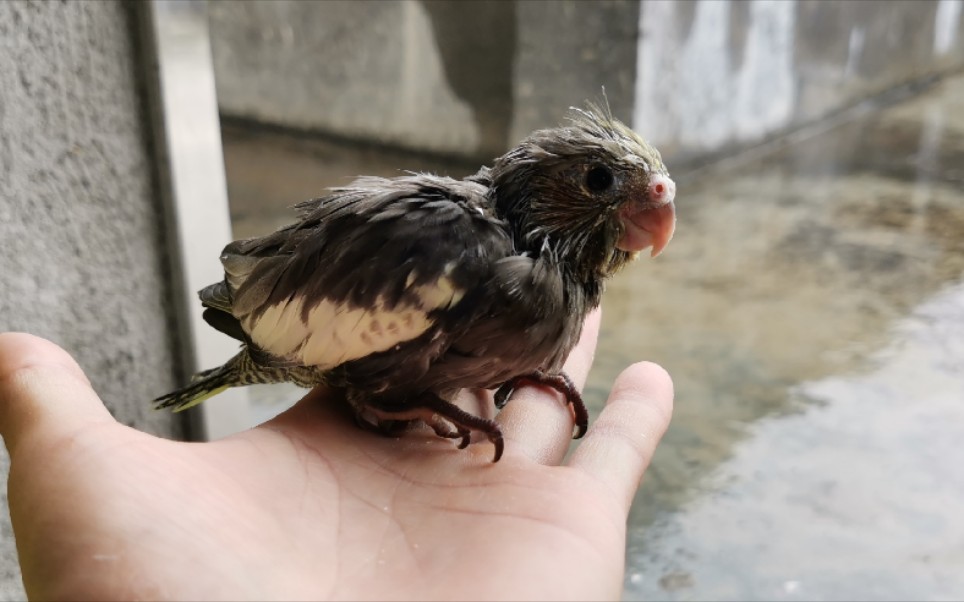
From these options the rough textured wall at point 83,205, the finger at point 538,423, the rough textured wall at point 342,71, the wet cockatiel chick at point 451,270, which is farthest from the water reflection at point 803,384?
the rough textured wall at point 342,71

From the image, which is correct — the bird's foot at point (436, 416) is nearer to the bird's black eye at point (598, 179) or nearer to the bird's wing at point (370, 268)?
the bird's wing at point (370, 268)

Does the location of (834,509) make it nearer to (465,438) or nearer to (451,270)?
(465,438)

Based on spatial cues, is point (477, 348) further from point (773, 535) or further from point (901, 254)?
point (901, 254)

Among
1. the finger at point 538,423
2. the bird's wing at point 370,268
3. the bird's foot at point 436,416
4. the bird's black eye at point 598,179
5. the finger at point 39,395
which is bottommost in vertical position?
the finger at point 538,423

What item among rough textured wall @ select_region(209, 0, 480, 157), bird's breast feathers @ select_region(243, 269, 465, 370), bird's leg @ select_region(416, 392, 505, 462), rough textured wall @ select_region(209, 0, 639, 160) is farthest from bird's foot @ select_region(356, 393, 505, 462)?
rough textured wall @ select_region(209, 0, 480, 157)

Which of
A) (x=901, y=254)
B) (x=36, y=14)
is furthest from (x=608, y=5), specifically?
(x=36, y=14)

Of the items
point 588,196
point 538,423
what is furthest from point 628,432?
point 588,196

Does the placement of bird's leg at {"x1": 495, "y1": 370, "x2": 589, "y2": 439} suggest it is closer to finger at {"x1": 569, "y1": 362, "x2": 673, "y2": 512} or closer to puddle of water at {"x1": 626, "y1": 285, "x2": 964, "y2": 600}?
finger at {"x1": 569, "y1": 362, "x2": 673, "y2": 512}
